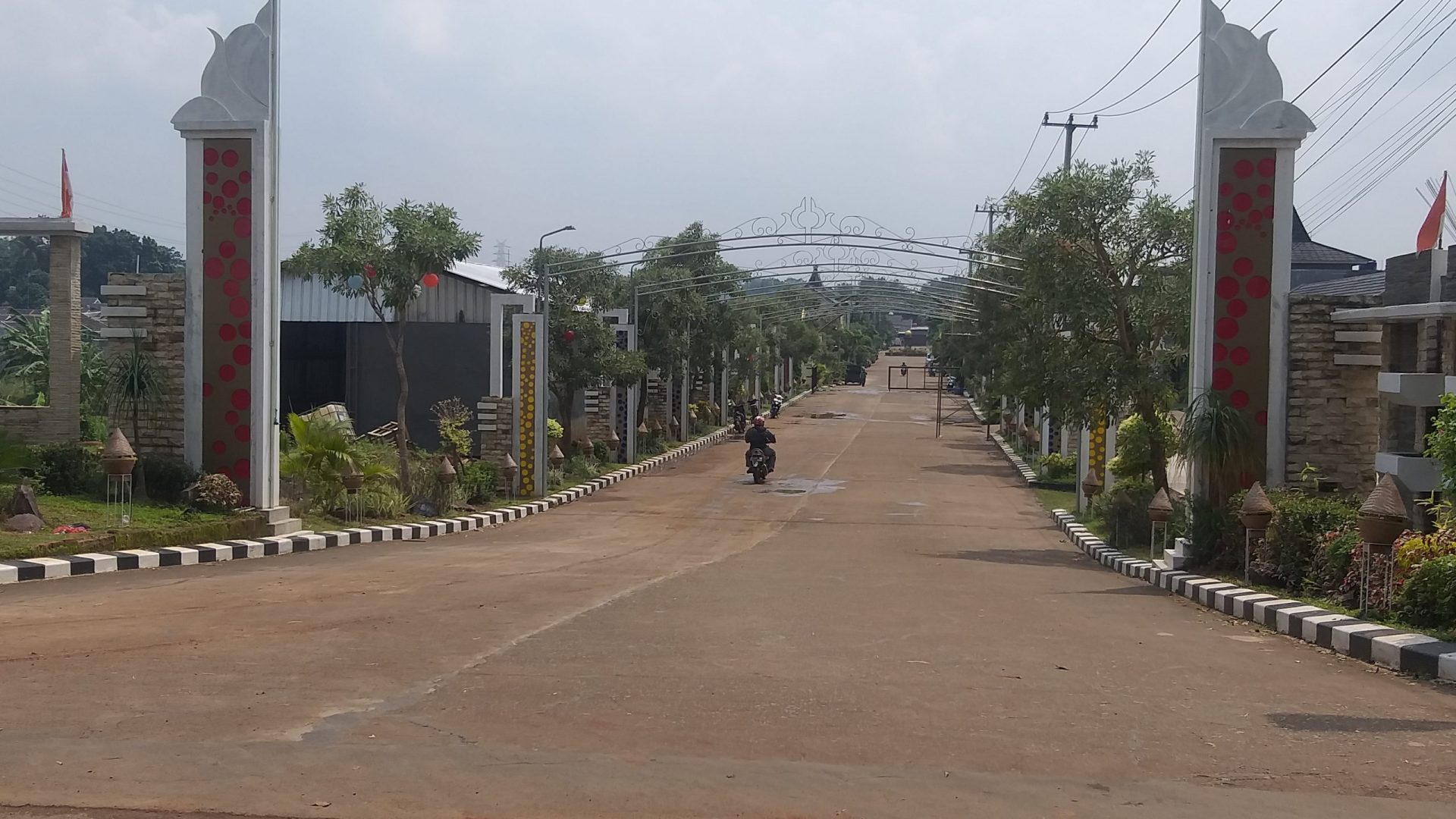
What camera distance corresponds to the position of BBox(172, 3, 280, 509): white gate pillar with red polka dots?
17109mm

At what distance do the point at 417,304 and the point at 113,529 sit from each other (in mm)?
21614

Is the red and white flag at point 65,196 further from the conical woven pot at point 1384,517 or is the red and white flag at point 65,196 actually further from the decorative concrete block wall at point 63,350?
the conical woven pot at point 1384,517

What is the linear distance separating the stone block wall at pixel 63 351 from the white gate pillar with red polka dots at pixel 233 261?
→ 10.1 ft

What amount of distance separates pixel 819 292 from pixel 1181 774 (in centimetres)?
4438

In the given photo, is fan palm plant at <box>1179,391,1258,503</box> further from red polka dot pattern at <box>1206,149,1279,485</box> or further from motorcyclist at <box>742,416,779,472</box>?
motorcyclist at <box>742,416,779,472</box>

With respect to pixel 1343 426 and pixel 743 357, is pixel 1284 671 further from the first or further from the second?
pixel 743 357

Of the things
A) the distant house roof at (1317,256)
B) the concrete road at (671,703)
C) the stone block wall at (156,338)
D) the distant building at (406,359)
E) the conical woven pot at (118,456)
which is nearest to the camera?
the concrete road at (671,703)

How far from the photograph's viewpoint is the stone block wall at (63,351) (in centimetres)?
1916

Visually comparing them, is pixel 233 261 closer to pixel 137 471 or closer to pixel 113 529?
pixel 137 471

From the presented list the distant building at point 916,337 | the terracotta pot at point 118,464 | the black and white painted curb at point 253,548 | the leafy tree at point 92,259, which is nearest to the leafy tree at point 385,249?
the black and white painted curb at point 253,548

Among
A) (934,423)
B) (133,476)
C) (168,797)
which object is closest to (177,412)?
(133,476)

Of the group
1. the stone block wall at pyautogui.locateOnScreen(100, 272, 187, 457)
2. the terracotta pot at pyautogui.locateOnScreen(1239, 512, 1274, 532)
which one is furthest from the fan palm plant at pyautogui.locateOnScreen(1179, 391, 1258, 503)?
the stone block wall at pyautogui.locateOnScreen(100, 272, 187, 457)

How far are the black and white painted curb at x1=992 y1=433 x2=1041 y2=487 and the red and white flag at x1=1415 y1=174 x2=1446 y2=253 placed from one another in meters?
17.6

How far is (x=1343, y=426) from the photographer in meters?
16.1
